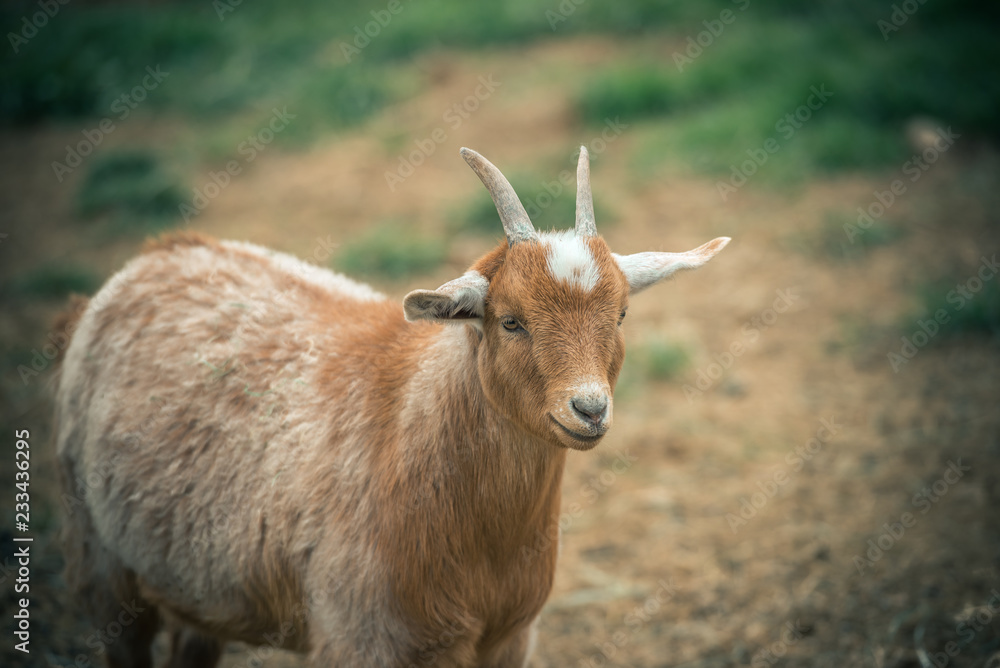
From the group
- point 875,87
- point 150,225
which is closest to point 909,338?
point 875,87

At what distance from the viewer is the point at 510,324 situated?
2.99 meters

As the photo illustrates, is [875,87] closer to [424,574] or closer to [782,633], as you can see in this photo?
[782,633]

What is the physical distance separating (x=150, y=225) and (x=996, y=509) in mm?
8341

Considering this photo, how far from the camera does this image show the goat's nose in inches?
109

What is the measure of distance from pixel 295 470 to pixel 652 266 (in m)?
1.77

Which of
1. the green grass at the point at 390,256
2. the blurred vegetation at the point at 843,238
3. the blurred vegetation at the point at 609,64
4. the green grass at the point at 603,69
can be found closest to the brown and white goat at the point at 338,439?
the green grass at the point at 390,256

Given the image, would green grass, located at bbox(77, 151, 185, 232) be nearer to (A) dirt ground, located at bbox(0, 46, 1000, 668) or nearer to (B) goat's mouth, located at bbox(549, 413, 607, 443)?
(A) dirt ground, located at bbox(0, 46, 1000, 668)

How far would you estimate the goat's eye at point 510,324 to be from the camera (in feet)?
9.78

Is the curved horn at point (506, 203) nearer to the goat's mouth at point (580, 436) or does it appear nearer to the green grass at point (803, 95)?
A: the goat's mouth at point (580, 436)

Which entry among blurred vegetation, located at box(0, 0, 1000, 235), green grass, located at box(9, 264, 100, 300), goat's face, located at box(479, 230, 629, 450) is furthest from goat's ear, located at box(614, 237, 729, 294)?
green grass, located at box(9, 264, 100, 300)

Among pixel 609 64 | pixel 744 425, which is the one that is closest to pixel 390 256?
pixel 744 425

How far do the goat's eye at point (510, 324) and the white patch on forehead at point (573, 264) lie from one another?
0.23 metres

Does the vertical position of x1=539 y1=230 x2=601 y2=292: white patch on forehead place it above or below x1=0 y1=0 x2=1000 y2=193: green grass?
above

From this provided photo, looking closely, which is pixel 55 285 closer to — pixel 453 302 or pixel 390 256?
pixel 390 256
